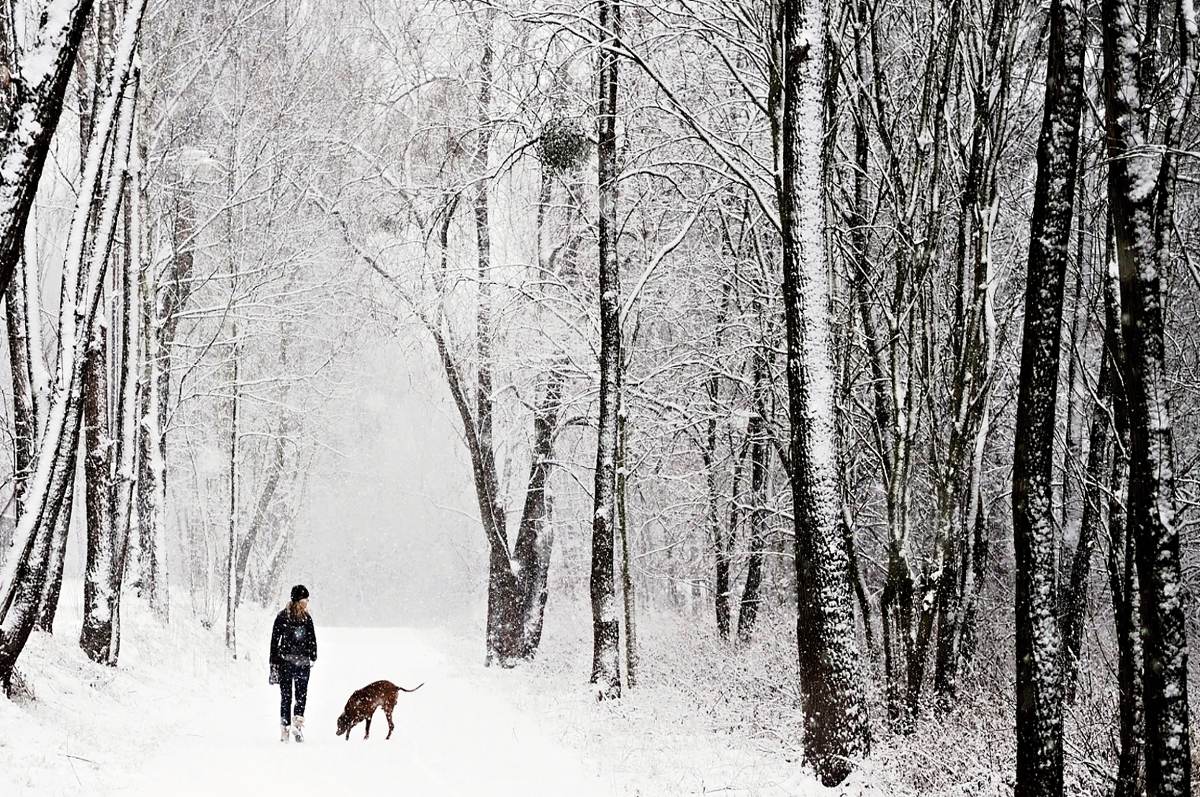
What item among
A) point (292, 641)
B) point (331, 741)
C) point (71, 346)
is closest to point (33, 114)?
point (71, 346)

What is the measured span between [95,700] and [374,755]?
10.8 ft

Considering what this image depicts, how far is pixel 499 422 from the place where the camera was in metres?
20.2

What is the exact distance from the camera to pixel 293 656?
9.78m

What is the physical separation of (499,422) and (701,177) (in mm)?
7280

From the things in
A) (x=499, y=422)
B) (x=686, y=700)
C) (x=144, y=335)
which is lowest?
(x=686, y=700)

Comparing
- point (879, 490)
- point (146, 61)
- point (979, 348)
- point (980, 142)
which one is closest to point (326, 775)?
point (979, 348)

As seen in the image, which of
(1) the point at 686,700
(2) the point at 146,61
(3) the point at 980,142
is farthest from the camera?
(2) the point at 146,61

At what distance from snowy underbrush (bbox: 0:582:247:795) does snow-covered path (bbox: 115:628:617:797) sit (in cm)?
29

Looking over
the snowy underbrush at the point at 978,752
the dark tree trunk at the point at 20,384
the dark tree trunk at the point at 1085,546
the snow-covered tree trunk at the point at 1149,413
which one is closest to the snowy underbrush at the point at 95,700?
the dark tree trunk at the point at 20,384

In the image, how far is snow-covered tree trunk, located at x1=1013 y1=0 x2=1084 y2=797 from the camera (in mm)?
5590

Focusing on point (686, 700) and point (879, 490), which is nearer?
point (686, 700)

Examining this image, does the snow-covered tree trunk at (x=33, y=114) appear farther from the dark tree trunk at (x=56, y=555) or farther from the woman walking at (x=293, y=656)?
the woman walking at (x=293, y=656)

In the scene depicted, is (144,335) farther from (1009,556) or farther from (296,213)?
(1009,556)

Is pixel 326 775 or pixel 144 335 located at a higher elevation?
pixel 144 335
